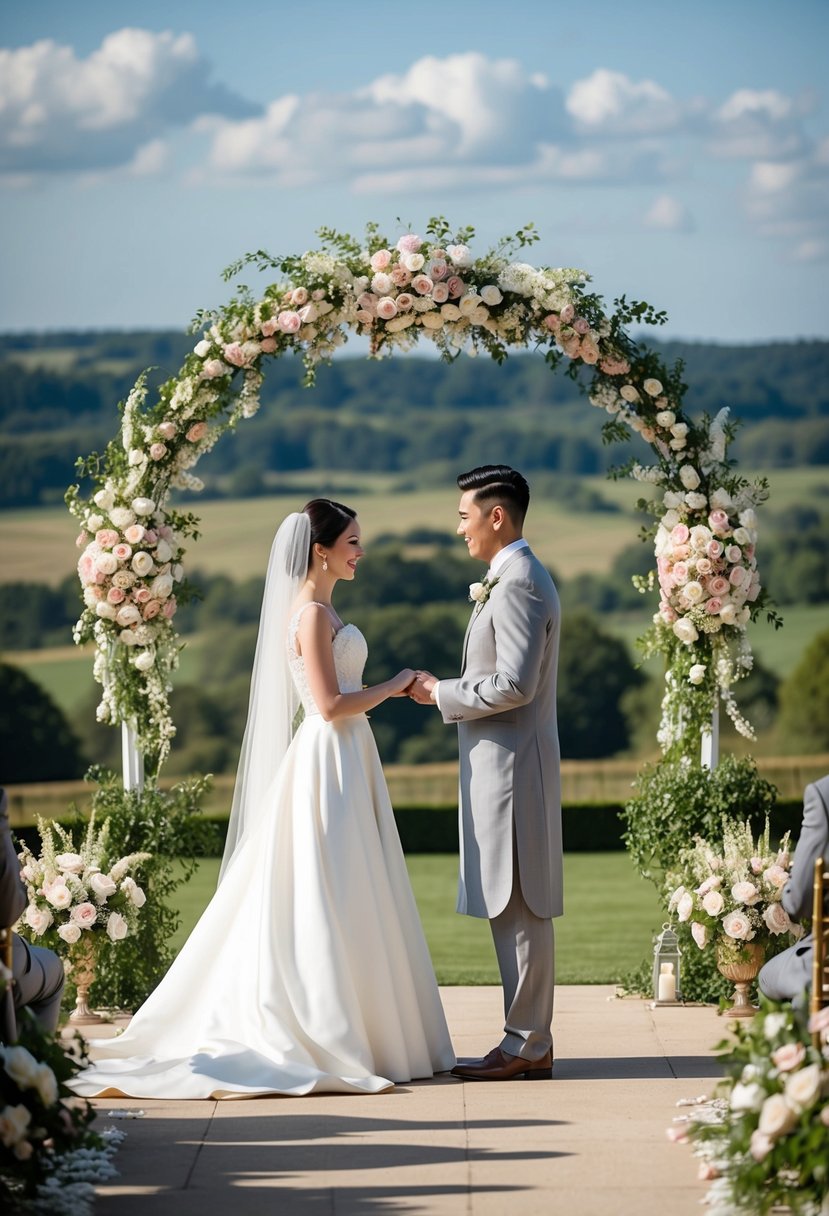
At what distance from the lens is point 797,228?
154ft

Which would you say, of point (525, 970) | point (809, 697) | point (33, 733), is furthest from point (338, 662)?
point (809, 697)

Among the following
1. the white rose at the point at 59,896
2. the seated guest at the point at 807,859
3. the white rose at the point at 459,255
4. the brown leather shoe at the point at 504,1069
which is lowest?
the brown leather shoe at the point at 504,1069

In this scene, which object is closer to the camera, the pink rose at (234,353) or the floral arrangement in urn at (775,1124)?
the floral arrangement in urn at (775,1124)

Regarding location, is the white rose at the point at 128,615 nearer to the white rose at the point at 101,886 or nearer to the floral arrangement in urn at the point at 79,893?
the floral arrangement in urn at the point at 79,893

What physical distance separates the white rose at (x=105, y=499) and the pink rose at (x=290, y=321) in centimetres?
110

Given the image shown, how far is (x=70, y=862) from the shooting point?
284 inches

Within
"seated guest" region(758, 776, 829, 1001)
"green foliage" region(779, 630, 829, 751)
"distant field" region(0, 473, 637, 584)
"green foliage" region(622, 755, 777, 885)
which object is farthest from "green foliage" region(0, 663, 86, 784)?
"seated guest" region(758, 776, 829, 1001)

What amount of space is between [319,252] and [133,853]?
112 inches

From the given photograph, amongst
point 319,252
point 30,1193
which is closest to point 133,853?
point 319,252

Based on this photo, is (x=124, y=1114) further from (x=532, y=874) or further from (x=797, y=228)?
(x=797, y=228)

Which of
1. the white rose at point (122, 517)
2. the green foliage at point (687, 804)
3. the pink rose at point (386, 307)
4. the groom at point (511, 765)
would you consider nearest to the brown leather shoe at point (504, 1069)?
the groom at point (511, 765)

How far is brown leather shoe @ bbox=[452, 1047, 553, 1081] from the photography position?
590cm

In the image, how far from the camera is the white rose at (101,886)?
281 inches

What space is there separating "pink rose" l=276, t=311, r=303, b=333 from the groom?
1574 mm
